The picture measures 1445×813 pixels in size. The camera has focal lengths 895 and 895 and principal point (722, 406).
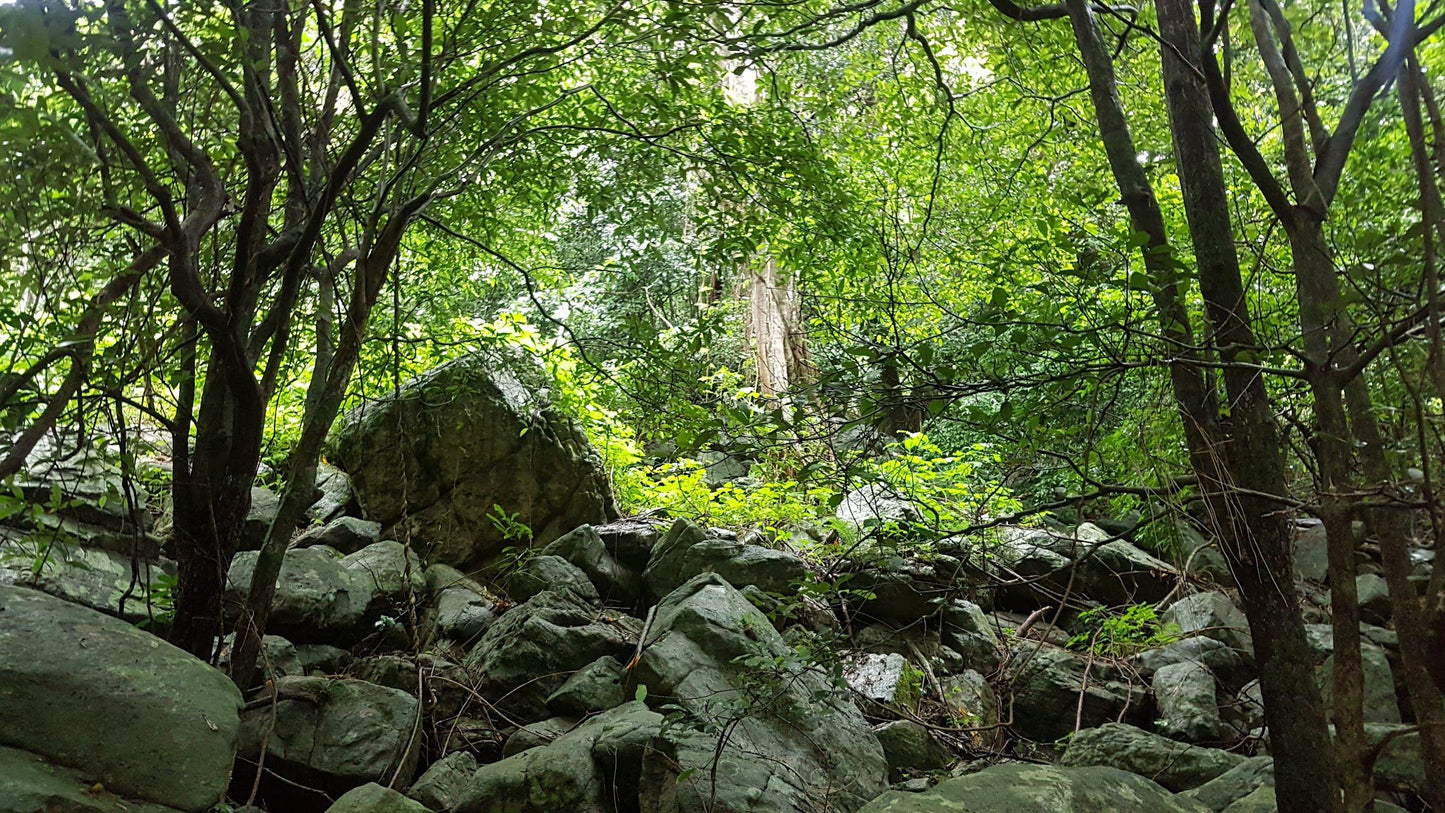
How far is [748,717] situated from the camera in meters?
4.30

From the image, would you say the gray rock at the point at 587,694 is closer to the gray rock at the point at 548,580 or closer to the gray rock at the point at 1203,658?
the gray rock at the point at 548,580

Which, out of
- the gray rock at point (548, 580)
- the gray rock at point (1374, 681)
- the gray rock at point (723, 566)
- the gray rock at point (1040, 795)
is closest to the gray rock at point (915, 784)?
the gray rock at point (1040, 795)

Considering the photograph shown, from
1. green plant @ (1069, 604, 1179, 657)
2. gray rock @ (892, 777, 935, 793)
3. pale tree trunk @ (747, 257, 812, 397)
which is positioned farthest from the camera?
pale tree trunk @ (747, 257, 812, 397)

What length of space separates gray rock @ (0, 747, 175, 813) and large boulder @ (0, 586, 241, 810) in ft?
0.17

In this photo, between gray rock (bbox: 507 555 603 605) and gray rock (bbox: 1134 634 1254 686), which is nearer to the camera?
gray rock (bbox: 507 555 603 605)

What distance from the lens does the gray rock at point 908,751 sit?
4.85 m

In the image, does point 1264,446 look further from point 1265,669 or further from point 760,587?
point 760,587

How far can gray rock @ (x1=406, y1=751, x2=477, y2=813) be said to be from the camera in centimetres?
396

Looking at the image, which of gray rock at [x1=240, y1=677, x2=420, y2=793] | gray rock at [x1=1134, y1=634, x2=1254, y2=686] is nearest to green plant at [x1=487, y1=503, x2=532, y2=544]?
gray rock at [x1=240, y1=677, x2=420, y2=793]

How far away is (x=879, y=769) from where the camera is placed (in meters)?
4.48

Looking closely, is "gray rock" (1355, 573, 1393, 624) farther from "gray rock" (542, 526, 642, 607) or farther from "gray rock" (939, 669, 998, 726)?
"gray rock" (542, 526, 642, 607)

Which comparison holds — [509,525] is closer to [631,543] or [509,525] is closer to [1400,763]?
[631,543]

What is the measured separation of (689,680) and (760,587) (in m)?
1.89

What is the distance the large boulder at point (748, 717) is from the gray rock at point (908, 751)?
0.24 metres
